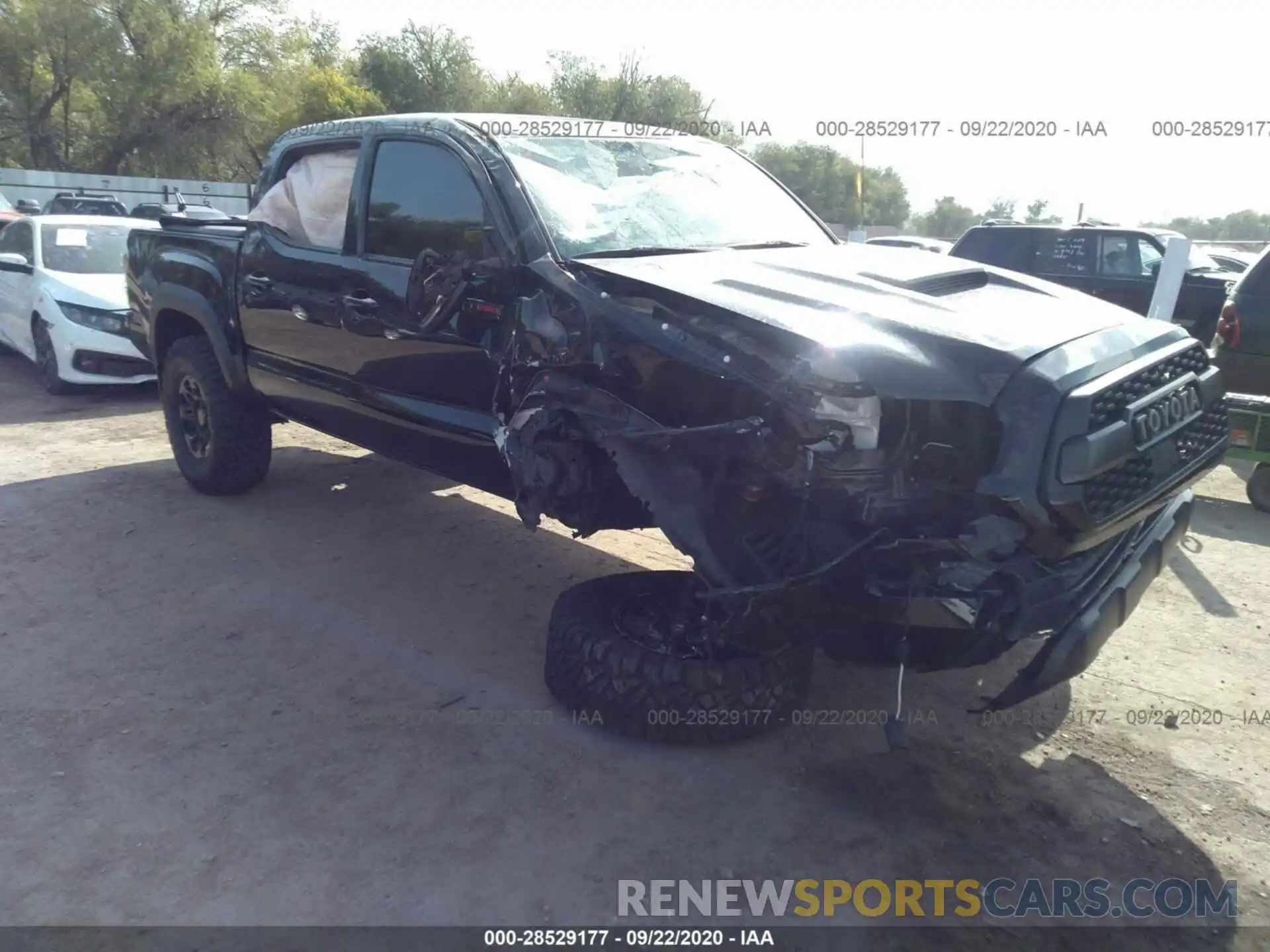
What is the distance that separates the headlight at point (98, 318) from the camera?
8.58 m

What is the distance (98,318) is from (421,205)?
5.82 metres

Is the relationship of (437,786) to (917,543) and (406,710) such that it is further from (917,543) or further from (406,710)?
(917,543)

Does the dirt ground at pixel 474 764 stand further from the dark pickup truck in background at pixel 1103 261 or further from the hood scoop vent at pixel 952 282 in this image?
the dark pickup truck in background at pixel 1103 261

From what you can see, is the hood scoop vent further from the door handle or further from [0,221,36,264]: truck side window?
[0,221,36,264]: truck side window

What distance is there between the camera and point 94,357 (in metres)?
8.62

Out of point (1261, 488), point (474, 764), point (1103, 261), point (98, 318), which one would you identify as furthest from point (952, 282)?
point (1103, 261)

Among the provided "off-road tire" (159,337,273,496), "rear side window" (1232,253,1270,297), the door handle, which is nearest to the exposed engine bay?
the door handle

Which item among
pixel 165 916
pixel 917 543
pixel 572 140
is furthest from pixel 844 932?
pixel 572 140

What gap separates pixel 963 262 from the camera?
3684mm

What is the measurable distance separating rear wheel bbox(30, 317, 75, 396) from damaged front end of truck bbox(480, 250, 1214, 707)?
295 inches

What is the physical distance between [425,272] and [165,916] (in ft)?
7.27

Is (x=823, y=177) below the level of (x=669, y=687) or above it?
above

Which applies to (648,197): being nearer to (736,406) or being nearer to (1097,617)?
(736,406)

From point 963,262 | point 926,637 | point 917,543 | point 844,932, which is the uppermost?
point 963,262
